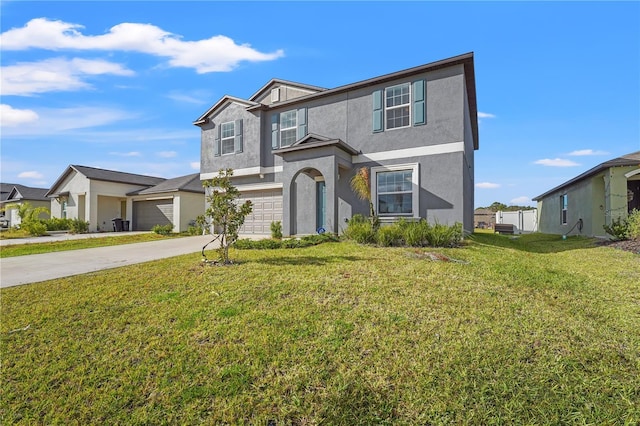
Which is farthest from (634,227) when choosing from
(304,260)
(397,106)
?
(304,260)

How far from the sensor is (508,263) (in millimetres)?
6961

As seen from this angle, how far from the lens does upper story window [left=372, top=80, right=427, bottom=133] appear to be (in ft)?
35.6

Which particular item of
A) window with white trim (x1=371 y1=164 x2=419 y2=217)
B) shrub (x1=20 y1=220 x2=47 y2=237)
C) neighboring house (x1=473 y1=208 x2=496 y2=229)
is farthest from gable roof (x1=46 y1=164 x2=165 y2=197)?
neighboring house (x1=473 y1=208 x2=496 y2=229)

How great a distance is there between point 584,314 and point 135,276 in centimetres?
784

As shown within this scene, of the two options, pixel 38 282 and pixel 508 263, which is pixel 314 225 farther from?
pixel 38 282

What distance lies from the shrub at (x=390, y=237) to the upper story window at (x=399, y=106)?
450 cm

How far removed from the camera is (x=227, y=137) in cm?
1557

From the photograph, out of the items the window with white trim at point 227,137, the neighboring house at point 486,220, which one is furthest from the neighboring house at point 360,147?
the neighboring house at point 486,220

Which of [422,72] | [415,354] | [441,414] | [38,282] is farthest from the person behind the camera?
[422,72]

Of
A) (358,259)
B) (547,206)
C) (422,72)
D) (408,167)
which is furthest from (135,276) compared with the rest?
(547,206)

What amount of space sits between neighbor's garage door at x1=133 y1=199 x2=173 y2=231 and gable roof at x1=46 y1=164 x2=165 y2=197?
6.88ft

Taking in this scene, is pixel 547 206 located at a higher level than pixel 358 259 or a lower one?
higher

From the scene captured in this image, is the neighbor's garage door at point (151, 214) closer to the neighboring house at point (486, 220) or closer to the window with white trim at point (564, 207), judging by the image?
the window with white trim at point (564, 207)

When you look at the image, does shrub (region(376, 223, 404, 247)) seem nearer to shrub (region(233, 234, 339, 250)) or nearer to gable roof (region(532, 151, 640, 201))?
shrub (region(233, 234, 339, 250))
